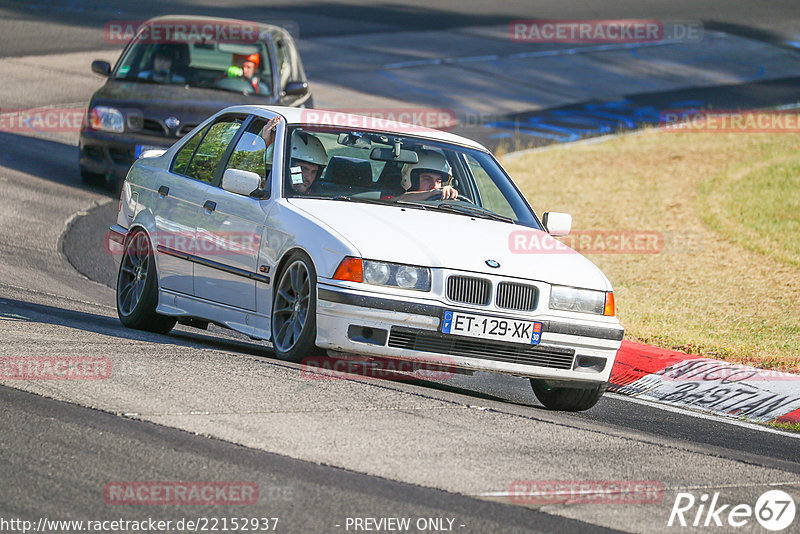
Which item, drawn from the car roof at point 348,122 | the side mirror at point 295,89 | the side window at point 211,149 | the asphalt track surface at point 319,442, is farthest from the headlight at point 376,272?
the side mirror at point 295,89

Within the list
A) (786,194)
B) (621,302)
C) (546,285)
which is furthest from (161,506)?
(786,194)

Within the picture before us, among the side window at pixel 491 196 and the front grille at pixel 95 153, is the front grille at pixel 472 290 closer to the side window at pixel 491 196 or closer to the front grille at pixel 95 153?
the side window at pixel 491 196

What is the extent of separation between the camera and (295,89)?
51.4ft

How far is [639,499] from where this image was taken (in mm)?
5668

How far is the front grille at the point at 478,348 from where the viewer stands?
7391 mm

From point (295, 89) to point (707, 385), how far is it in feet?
25.4

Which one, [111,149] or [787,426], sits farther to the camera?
[111,149]

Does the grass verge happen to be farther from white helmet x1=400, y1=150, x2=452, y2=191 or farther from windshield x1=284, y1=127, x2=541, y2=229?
white helmet x1=400, y1=150, x2=452, y2=191

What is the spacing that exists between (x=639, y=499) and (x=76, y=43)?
23.4m

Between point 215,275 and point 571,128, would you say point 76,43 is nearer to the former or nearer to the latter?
point 571,128

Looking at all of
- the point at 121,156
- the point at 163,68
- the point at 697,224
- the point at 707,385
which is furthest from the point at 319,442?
the point at 697,224

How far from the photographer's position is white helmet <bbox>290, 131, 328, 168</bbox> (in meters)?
8.58

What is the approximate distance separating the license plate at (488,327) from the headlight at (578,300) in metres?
0.22

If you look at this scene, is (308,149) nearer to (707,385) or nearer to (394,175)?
(394,175)
